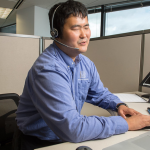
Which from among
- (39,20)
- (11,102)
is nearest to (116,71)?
(11,102)

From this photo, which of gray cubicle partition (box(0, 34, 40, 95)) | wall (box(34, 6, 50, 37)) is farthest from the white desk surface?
wall (box(34, 6, 50, 37))

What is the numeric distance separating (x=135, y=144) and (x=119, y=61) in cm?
109

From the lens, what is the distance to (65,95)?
23.2 inches

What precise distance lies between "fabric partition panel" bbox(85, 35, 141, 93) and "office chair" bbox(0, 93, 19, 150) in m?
0.95

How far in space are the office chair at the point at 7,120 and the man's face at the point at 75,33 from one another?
1.85 feet

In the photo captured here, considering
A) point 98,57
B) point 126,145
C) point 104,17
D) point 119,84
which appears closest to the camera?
point 126,145

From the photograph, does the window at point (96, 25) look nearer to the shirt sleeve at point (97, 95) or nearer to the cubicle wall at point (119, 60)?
the cubicle wall at point (119, 60)

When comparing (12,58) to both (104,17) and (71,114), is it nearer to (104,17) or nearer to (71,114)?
(71,114)

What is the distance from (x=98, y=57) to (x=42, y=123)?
1.13 metres

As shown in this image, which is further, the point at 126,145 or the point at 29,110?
the point at 29,110

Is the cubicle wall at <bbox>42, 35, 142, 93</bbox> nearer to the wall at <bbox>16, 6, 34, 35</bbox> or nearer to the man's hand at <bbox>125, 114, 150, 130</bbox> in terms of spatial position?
the man's hand at <bbox>125, 114, 150, 130</bbox>

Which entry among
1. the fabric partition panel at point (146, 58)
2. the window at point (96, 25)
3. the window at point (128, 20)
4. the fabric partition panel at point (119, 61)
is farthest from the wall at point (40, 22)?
the fabric partition panel at point (146, 58)

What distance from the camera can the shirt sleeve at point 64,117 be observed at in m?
0.54

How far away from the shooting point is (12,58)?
1.62m
